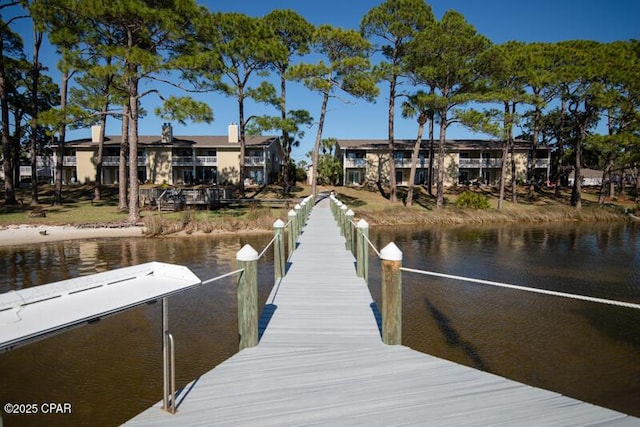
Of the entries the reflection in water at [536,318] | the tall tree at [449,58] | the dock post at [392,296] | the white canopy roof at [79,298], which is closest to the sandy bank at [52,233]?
the reflection in water at [536,318]

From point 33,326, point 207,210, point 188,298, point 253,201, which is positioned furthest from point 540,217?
point 33,326

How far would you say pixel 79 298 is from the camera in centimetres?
274

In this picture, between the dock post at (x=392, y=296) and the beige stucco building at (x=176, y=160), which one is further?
the beige stucco building at (x=176, y=160)

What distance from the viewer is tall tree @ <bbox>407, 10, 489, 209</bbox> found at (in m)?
26.1

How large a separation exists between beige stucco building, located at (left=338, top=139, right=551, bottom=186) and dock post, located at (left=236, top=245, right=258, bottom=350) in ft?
131

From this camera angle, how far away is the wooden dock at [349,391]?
3260 millimetres

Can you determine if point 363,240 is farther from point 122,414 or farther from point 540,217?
point 540,217

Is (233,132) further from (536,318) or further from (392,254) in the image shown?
(392,254)

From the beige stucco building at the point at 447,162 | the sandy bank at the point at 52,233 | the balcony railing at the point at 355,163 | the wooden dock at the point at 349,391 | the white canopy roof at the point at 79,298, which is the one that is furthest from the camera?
the beige stucco building at the point at 447,162

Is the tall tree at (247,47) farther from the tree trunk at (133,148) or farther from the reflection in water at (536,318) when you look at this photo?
the reflection in water at (536,318)

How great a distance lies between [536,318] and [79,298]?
9191 mm

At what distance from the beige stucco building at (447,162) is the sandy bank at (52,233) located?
2902 centimetres

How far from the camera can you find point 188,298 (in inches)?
392

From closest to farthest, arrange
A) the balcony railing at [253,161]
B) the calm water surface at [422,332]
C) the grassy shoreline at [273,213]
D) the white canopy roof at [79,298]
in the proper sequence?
the white canopy roof at [79,298] → the calm water surface at [422,332] → the grassy shoreline at [273,213] → the balcony railing at [253,161]
